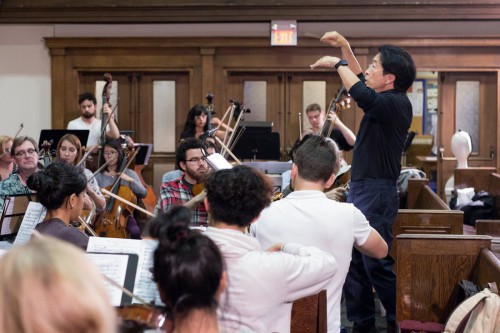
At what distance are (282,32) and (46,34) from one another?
106 inches

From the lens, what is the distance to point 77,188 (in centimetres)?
352

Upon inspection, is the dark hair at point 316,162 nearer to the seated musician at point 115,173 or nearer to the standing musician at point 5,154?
the standing musician at point 5,154

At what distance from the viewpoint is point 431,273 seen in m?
3.83

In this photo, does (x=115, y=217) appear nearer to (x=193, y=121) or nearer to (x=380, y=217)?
(x=193, y=121)

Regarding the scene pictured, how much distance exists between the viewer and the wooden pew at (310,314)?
270cm

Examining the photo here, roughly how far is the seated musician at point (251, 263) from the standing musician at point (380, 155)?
1860mm

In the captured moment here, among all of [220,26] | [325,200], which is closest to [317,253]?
[325,200]

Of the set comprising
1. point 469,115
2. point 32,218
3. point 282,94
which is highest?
point 282,94

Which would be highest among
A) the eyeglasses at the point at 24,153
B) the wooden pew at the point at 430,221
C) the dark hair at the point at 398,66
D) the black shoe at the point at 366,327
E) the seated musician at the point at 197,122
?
the dark hair at the point at 398,66

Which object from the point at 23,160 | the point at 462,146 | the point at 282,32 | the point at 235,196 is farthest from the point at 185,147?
the point at 282,32

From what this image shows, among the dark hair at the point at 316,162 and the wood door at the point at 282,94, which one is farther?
the wood door at the point at 282,94

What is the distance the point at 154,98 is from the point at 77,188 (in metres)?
6.41

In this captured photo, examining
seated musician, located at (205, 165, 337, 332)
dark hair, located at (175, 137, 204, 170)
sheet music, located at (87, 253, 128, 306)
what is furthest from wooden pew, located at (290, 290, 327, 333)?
dark hair, located at (175, 137, 204, 170)

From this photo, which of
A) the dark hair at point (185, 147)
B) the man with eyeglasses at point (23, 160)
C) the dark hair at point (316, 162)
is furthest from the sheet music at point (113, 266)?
the man with eyeglasses at point (23, 160)
